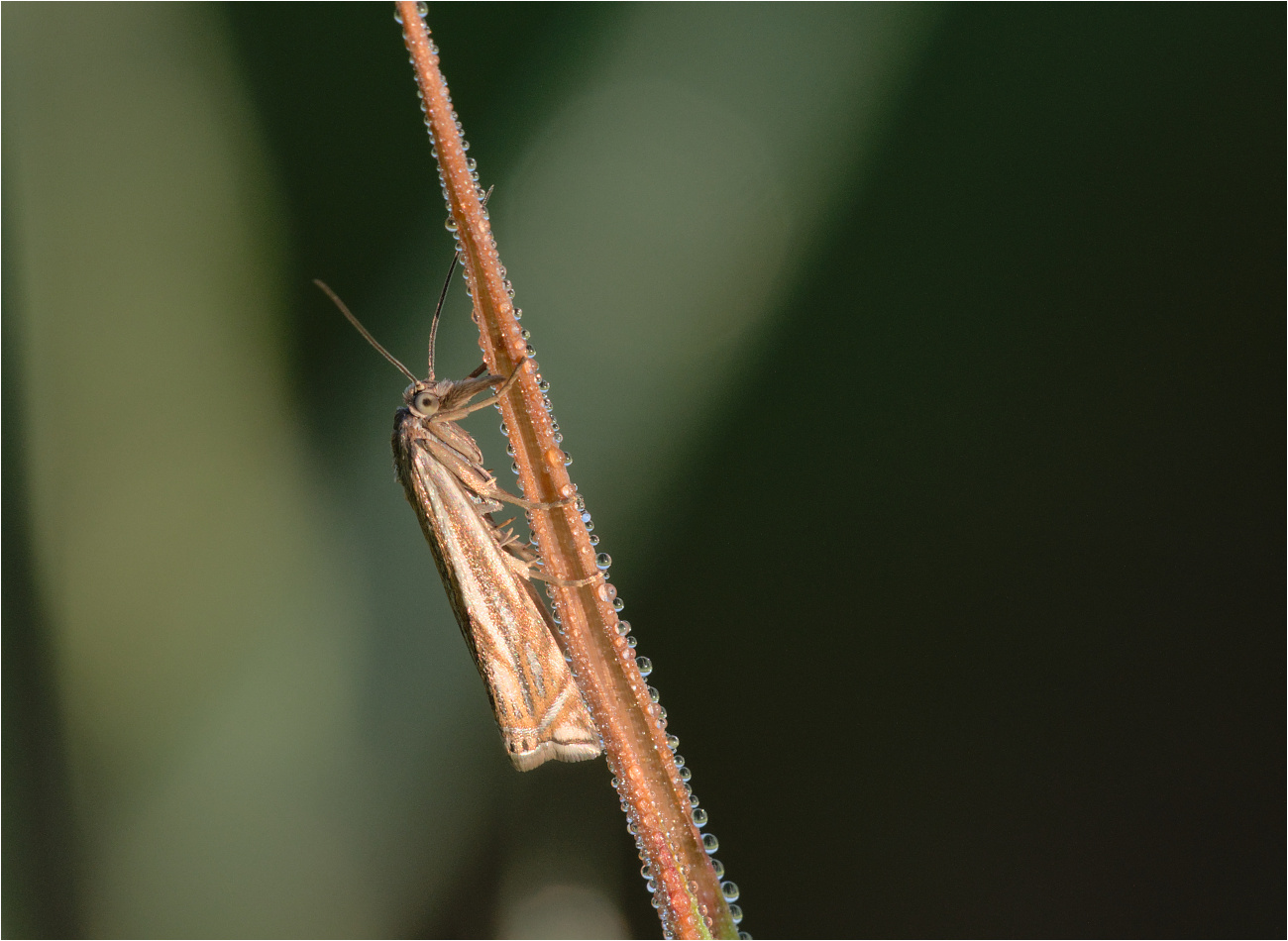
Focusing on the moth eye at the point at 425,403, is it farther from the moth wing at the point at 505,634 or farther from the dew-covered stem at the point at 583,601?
the dew-covered stem at the point at 583,601

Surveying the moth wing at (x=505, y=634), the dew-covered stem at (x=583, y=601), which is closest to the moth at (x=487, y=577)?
the moth wing at (x=505, y=634)

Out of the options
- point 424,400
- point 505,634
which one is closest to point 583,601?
point 505,634

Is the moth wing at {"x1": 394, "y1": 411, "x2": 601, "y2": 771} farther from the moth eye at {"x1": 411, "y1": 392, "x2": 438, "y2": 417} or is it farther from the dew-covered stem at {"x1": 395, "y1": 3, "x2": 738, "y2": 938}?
the dew-covered stem at {"x1": 395, "y1": 3, "x2": 738, "y2": 938}

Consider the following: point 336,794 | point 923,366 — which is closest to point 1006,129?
point 923,366

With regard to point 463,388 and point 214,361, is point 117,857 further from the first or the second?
point 463,388

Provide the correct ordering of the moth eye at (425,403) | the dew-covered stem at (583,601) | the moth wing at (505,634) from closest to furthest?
the dew-covered stem at (583,601)
the moth wing at (505,634)
the moth eye at (425,403)

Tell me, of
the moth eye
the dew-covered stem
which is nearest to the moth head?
the moth eye

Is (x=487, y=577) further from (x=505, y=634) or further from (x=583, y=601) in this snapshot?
(x=583, y=601)
